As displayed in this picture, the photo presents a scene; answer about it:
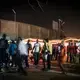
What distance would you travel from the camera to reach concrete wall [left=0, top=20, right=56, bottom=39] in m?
5.22

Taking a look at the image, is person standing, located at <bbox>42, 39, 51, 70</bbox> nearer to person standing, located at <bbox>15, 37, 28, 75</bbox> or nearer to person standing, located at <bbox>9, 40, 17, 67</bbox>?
person standing, located at <bbox>15, 37, 28, 75</bbox>

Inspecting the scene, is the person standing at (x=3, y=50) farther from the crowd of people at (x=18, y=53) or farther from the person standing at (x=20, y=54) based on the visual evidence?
the person standing at (x=20, y=54)

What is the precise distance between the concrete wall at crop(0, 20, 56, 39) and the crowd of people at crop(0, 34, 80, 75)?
0.42 feet

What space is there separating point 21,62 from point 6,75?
0.45 metres

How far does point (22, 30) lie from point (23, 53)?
53 centimetres

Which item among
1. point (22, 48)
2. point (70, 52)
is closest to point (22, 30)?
point (22, 48)

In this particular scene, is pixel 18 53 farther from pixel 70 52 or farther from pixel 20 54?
pixel 70 52

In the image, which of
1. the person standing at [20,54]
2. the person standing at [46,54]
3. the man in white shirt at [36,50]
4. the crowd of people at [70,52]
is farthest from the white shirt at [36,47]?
the crowd of people at [70,52]

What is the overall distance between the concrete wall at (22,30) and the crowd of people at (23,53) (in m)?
0.13

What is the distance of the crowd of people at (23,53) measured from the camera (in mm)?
5125

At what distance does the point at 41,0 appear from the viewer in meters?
5.33

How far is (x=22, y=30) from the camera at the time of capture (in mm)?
5238

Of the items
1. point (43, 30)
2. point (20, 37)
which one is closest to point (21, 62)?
point (20, 37)

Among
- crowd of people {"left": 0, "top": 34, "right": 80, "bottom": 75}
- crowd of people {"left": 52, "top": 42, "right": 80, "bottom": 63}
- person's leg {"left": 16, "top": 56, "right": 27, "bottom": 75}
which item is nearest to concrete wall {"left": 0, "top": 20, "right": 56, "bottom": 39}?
crowd of people {"left": 0, "top": 34, "right": 80, "bottom": 75}
